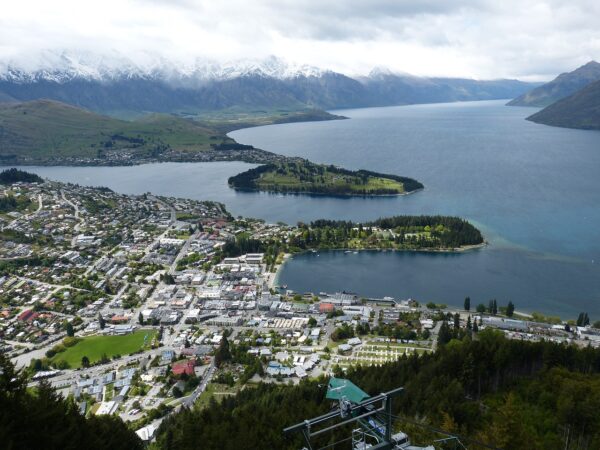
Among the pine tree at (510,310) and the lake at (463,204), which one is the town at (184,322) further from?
the lake at (463,204)

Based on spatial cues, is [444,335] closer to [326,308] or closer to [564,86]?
[326,308]

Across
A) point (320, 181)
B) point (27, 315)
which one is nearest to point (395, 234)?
point (320, 181)

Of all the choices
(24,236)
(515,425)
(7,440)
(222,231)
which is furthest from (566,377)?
(24,236)

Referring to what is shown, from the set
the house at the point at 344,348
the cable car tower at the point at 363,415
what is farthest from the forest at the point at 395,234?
the cable car tower at the point at 363,415

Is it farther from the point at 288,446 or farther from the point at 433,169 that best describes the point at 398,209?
the point at 288,446

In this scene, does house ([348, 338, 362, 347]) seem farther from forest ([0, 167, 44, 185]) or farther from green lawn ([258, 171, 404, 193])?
forest ([0, 167, 44, 185])

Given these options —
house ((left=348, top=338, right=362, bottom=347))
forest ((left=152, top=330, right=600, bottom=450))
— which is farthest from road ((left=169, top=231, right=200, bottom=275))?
forest ((left=152, top=330, right=600, bottom=450))
